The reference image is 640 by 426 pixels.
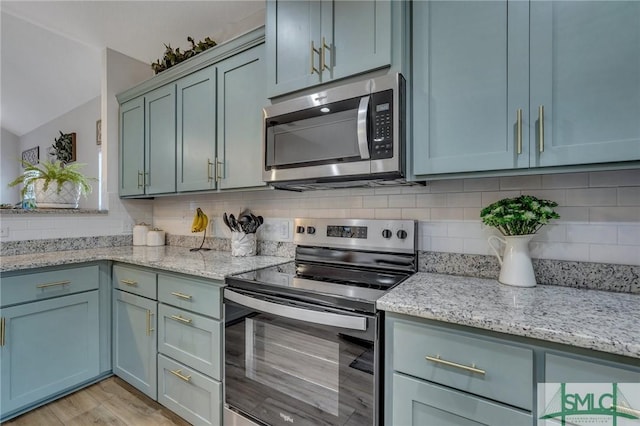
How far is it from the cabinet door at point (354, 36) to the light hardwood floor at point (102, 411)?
2.08m

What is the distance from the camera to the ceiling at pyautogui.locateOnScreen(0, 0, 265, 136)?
2.19m

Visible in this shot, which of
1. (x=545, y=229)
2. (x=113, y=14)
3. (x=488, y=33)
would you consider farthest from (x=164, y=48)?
(x=545, y=229)

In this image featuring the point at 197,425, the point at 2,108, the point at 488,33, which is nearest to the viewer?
the point at 488,33

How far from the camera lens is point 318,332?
118cm

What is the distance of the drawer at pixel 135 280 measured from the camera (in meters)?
1.82

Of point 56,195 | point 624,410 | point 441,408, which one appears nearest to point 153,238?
point 56,195

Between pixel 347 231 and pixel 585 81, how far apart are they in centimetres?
115

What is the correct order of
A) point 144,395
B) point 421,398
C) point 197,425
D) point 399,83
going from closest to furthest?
point 421,398 < point 399,83 < point 197,425 < point 144,395

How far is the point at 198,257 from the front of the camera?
2.01 metres

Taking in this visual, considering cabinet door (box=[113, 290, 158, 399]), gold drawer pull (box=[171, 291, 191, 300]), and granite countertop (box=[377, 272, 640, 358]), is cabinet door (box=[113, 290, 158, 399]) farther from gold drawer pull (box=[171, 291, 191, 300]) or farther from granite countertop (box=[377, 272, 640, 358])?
granite countertop (box=[377, 272, 640, 358])

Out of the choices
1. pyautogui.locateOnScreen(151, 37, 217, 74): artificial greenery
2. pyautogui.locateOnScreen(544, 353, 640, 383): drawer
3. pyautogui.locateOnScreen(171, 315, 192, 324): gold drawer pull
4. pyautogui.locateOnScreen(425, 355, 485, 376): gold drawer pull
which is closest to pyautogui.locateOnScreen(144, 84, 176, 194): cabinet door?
pyautogui.locateOnScreen(151, 37, 217, 74): artificial greenery

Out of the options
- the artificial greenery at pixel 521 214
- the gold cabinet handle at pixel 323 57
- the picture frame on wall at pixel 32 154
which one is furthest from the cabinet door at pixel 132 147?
the picture frame on wall at pixel 32 154

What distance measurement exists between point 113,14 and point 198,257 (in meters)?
1.91

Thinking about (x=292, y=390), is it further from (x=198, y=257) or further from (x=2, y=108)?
(x=2, y=108)
